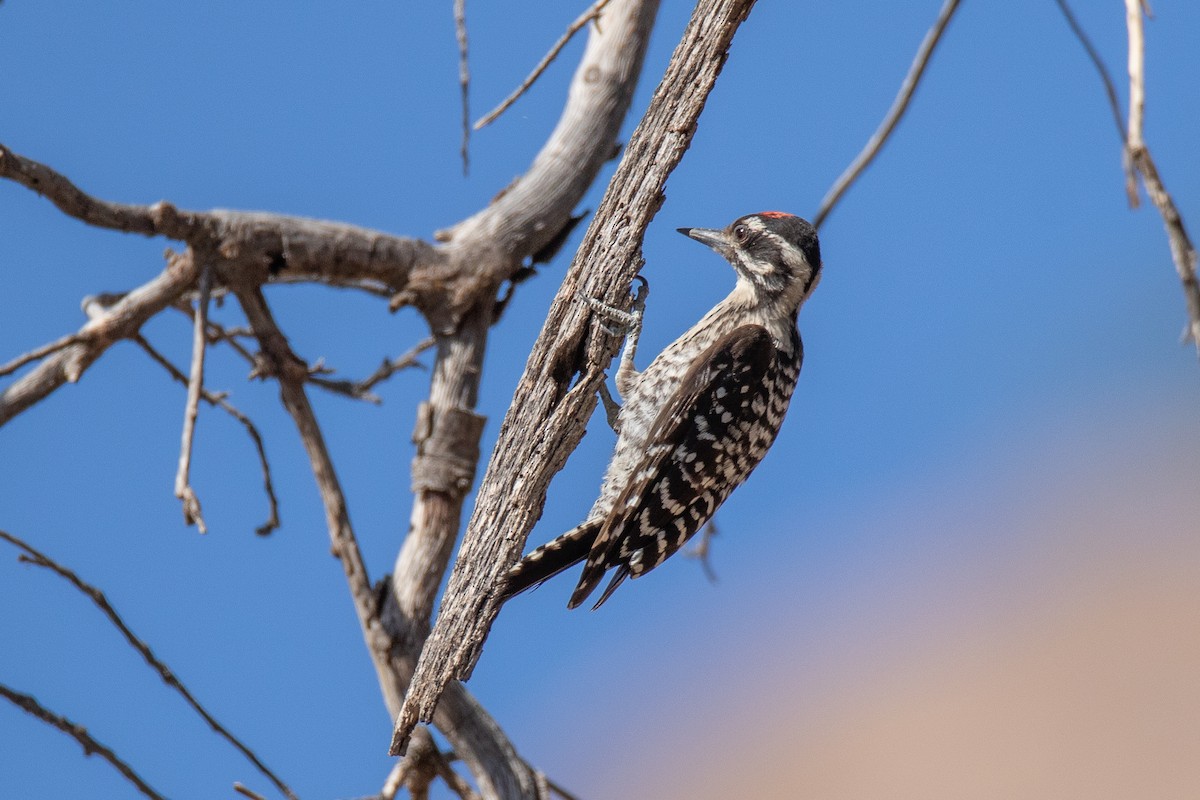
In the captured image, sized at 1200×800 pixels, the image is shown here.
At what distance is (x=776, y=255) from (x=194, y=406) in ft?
7.36

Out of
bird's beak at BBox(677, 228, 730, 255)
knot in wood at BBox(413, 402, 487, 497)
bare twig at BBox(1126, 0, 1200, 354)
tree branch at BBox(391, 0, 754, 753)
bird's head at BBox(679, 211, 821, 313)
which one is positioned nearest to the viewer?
bare twig at BBox(1126, 0, 1200, 354)

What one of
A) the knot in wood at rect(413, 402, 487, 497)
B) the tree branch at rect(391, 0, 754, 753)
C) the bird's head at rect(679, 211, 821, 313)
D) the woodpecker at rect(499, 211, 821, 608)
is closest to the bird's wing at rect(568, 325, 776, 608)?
the woodpecker at rect(499, 211, 821, 608)

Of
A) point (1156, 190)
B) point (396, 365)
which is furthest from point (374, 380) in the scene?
point (1156, 190)

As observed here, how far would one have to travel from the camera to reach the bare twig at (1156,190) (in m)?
2.27

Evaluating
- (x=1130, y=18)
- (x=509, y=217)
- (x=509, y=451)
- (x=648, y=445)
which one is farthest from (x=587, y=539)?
(x=1130, y=18)

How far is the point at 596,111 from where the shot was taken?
201 inches

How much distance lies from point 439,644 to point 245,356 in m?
1.92

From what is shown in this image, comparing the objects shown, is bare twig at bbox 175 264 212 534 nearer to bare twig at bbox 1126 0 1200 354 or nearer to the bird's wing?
the bird's wing

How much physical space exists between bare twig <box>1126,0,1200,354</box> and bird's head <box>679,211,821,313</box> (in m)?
2.35

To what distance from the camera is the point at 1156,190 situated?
228 centimetres

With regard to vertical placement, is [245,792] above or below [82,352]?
Answer: below

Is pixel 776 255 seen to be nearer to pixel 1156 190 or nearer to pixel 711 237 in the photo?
pixel 711 237

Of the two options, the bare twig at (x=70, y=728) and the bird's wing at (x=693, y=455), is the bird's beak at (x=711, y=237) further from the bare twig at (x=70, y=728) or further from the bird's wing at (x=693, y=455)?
the bare twig at (x=70, y=728)

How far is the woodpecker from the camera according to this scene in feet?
13.4
